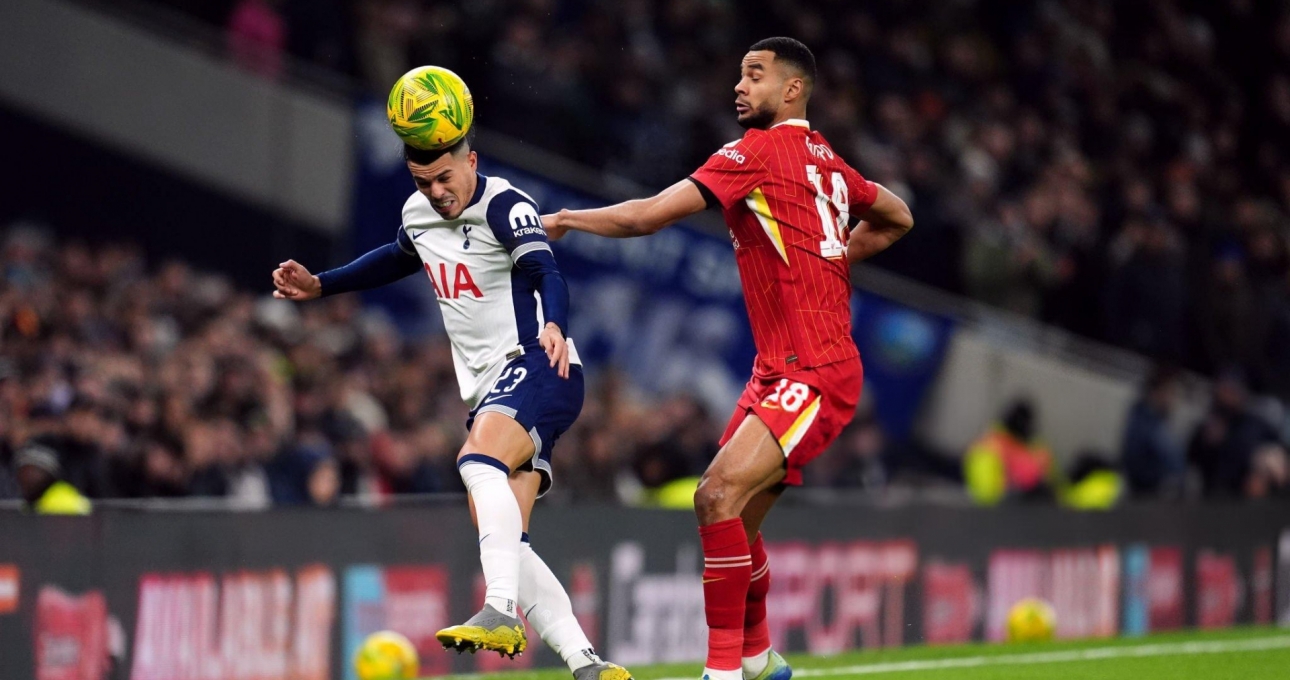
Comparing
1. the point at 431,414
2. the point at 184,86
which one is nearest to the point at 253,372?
the point at 431,414

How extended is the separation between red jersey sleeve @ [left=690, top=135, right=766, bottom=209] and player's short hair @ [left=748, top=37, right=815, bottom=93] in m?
0.41

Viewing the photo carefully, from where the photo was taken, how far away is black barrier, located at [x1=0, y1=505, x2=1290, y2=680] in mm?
9344

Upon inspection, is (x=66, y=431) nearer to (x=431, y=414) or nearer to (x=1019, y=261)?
(x=431, y=414)

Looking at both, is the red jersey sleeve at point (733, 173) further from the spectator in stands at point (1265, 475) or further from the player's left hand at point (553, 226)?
the spectator in stands at point (1265, 475)

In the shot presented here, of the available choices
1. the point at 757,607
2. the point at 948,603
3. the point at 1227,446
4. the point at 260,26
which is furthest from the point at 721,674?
the point at 1227,446

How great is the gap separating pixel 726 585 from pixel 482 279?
1.46m

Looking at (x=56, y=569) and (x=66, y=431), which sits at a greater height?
(x=66, y=431)

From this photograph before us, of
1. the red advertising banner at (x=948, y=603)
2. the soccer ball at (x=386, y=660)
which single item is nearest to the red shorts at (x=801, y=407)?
the soccer ball at (x=386, y=660)

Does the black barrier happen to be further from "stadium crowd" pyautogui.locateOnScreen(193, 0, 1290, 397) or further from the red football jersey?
the red football jersey

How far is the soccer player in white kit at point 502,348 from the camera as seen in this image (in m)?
6.43

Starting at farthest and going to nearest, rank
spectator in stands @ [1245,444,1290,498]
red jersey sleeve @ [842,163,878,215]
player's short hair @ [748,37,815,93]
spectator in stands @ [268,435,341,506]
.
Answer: spectator in stands @ [1245,444,1290,498] → spectator in stands @ [268,435,341,506] → red jersey sleeve @ [842,163,878,215] → player's short hair @ [748,37,815,93]

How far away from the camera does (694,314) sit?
15.1m

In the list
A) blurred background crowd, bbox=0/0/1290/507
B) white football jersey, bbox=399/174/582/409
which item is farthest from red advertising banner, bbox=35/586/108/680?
white football jersey, bbox=399/174/582/409

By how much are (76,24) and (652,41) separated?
5.56 meters
